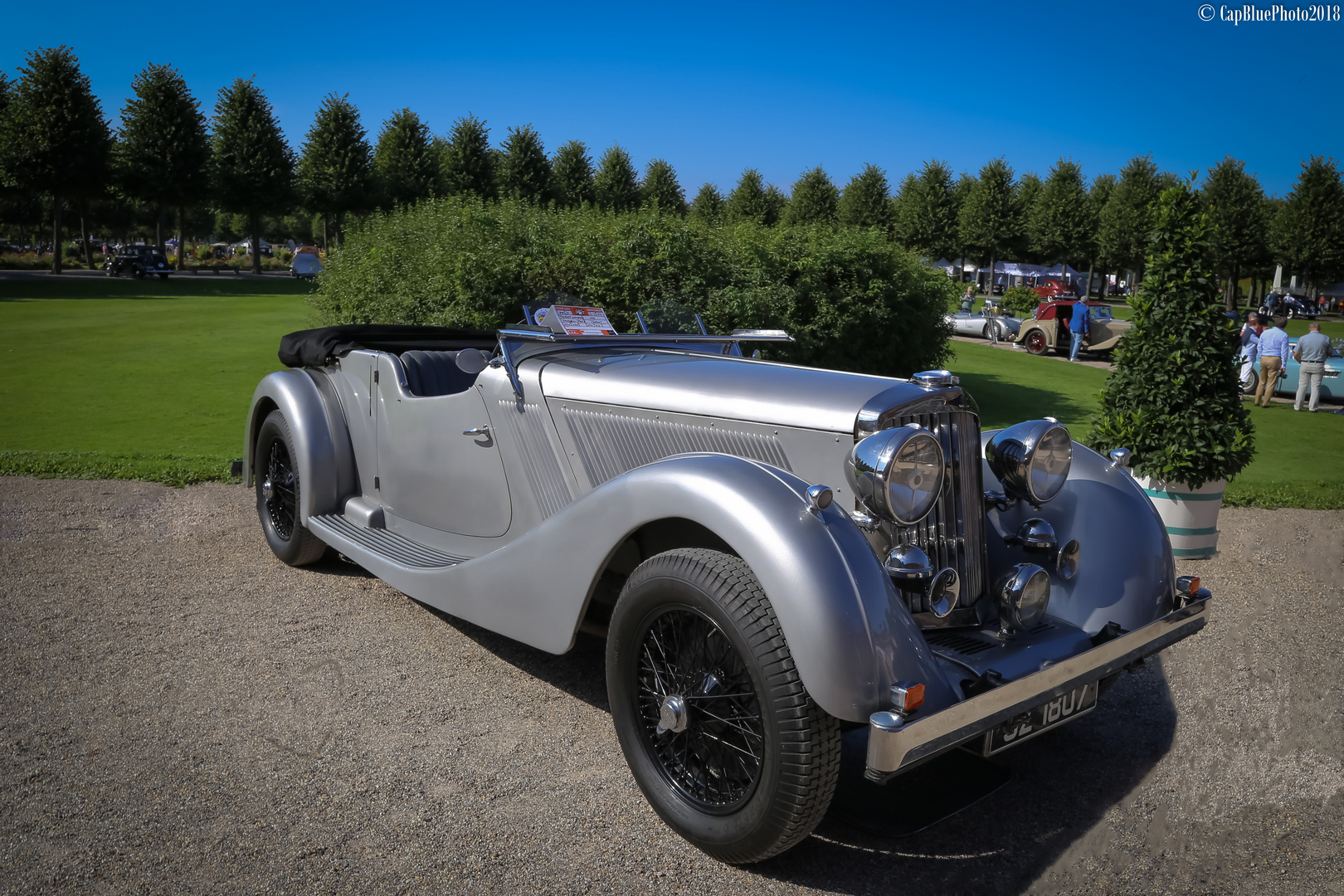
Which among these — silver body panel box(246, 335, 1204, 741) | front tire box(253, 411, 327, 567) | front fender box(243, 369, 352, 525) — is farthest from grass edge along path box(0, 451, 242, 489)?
silver body panel box(246, 335, 1204, 741)

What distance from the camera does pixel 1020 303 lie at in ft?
107

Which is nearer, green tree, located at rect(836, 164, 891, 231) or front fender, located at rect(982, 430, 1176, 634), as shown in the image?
front fender, located at rect(982, 430, 1176, 634)

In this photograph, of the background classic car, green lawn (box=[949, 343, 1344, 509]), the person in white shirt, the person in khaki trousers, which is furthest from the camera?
the background classic car

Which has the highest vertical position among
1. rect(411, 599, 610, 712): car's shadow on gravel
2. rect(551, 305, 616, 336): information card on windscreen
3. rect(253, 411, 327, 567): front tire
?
rect(551, 305, 616, 336): information card on windscreen

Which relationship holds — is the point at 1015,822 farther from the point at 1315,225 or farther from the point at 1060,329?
the point at 1315,225

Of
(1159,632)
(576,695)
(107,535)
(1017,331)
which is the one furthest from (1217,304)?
(1017,331)

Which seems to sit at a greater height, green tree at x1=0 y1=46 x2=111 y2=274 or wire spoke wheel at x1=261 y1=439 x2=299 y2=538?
green tree at x1=0 y1=46 x2=111 y2=274

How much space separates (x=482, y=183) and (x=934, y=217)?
22639mm

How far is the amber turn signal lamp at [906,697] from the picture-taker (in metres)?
2.11

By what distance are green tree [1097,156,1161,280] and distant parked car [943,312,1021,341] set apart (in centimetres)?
1993

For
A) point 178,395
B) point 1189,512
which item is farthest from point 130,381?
point 1189,512

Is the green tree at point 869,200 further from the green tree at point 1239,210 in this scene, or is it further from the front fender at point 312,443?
the front fender at point 312,443

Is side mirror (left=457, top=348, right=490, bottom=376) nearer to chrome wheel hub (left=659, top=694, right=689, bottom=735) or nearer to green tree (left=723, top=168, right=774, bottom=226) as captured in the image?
chrome wheel hub (left=659, top=694, right=689, bottom=735)

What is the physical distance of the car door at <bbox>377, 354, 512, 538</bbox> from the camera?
12.4ft
